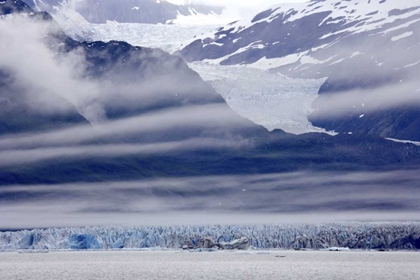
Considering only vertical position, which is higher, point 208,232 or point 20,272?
point 208,232

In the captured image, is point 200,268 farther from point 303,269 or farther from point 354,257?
point 354,257

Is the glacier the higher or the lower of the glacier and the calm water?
the higher

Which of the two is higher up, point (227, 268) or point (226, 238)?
point (226, 238)

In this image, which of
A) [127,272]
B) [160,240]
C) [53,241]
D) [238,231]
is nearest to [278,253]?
[238,231]

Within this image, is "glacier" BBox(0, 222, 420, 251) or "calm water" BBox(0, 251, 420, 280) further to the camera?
"glacier" BBox(0, 222, 420, 251)

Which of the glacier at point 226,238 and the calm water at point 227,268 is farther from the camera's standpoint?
the glacier at point 226,238

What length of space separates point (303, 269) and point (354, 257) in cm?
4409

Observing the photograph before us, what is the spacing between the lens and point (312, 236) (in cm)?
18750

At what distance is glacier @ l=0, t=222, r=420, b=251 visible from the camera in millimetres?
184500

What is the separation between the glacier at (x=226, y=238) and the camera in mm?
184500

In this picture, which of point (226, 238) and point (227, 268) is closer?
point (227, 268)

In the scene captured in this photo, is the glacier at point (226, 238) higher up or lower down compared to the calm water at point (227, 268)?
higher up

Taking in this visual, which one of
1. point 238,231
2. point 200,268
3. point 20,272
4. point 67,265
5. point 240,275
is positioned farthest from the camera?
point 238,231

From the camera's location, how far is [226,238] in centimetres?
19388
